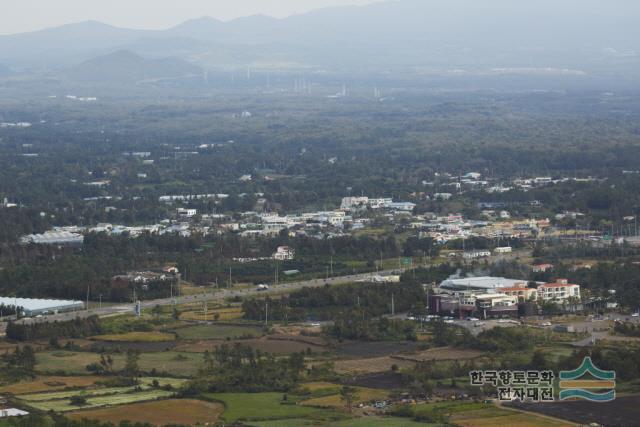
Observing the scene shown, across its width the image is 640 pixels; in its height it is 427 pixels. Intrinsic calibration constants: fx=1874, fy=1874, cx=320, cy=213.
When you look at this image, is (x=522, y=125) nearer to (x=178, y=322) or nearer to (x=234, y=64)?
(x=178, y=322)

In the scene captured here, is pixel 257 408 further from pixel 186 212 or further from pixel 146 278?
pixel 186 212

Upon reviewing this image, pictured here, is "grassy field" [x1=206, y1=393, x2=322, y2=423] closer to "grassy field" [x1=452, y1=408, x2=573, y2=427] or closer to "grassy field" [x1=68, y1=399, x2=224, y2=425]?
"grassy field" [x1=68, y1=399, x2=224, y2=425]

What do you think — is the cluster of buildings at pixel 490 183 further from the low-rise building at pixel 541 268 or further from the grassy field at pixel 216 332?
the grassy field at pixel 216 332

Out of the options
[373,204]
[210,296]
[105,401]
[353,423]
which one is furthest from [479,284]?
[373,204]

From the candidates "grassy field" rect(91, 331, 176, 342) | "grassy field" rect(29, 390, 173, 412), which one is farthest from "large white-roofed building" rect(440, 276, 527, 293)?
"grassy field" rect(29, 390, 173, 412)

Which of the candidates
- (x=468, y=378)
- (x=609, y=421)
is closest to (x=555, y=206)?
(x=468, y=378)

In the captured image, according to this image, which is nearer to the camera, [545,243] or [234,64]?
[545,243]
